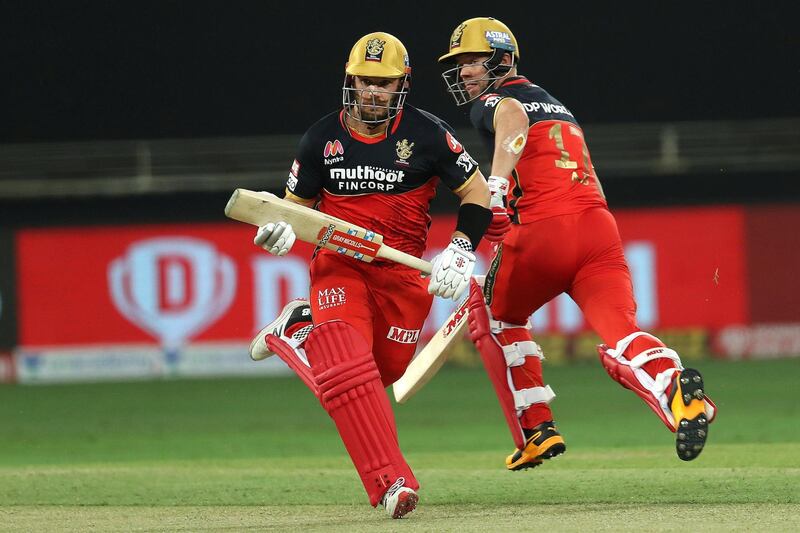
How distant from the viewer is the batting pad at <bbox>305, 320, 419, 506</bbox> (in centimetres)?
521

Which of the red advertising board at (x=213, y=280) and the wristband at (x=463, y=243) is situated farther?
the red advertising board at (x=213, y=280)

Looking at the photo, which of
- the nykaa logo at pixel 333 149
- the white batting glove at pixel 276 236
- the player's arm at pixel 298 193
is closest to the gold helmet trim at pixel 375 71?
the nykaa logo at pixel 333 149

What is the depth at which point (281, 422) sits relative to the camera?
1096 cm

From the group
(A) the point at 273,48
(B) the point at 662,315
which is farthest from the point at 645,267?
(A) the point at 273,48

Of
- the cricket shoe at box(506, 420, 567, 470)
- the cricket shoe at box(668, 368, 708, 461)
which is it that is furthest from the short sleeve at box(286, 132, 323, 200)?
the cricket shoe at box(668, 368, 708, 461)

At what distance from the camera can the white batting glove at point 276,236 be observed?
212 inches

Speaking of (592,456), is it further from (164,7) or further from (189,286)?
(164,7)

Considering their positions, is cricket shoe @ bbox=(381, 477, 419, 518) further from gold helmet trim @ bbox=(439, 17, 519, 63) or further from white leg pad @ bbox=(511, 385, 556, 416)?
gold helmet trim @ bbox=(439, 17, 519, 63)

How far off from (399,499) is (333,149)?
1.52 m

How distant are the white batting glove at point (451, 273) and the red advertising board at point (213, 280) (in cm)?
792

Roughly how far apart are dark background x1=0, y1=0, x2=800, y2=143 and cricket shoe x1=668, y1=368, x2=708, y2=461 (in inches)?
497

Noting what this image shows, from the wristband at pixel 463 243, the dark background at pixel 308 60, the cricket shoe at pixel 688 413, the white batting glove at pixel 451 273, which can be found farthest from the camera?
the dark background at pixel 308 60

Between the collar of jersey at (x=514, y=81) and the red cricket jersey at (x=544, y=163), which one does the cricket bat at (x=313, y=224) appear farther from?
the collar of jersey at (x=514, y=81)

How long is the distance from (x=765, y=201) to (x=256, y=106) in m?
7.14
